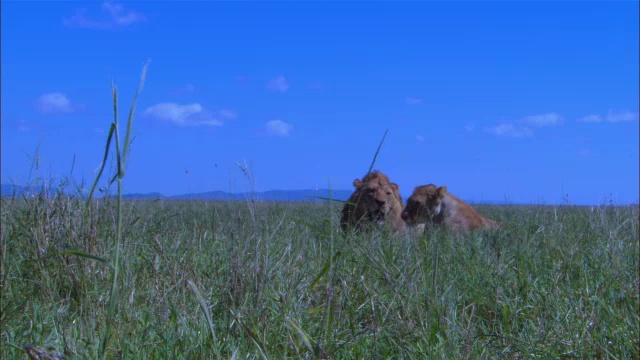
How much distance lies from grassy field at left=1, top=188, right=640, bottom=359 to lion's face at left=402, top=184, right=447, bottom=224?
160 inches

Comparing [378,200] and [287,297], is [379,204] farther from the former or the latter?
[287,297]

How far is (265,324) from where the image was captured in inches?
144

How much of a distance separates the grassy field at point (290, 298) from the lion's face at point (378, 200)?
12.4ft

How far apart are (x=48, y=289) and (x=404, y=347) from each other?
6.73ft

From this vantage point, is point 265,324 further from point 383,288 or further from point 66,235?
point 66,235

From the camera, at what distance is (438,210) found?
10.2 meters

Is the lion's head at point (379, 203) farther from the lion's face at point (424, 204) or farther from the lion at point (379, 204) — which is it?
the lion's face at point (424, 204)

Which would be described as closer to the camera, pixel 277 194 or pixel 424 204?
pixel 277 194

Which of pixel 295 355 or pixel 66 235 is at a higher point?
pixel 66 235

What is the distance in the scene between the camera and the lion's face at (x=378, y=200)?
9.78m

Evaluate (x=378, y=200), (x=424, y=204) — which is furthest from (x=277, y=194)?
(x=424, y=204)

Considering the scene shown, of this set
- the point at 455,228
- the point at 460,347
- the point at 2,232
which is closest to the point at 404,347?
the point at 460,347

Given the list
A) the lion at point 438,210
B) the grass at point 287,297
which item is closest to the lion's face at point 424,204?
the lion at point 438,210

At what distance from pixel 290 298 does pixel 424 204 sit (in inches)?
248
